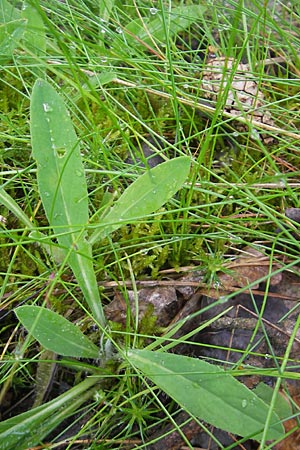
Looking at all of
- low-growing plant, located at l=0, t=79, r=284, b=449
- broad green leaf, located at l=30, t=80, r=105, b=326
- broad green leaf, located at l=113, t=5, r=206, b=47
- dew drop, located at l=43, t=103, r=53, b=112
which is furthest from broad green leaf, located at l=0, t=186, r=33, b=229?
broad green leaf, located at l=113, t=5, r=206, b=47

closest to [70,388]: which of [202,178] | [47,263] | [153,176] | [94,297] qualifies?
[94,297]

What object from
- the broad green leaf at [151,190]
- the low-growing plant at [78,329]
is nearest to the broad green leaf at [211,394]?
the low-growing plant at [78,329]

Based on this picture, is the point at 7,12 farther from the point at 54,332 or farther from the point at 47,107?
the point at 54,332

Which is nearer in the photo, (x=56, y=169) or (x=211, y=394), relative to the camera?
(x=211, y=394)

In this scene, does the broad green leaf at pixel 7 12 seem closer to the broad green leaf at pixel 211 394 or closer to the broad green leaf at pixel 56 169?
the broad green leaf at pixel 56 169

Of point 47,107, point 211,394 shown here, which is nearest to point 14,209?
point 47,107

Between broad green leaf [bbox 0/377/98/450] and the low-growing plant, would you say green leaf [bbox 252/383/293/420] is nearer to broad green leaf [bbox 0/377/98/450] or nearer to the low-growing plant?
the low-growing plant
